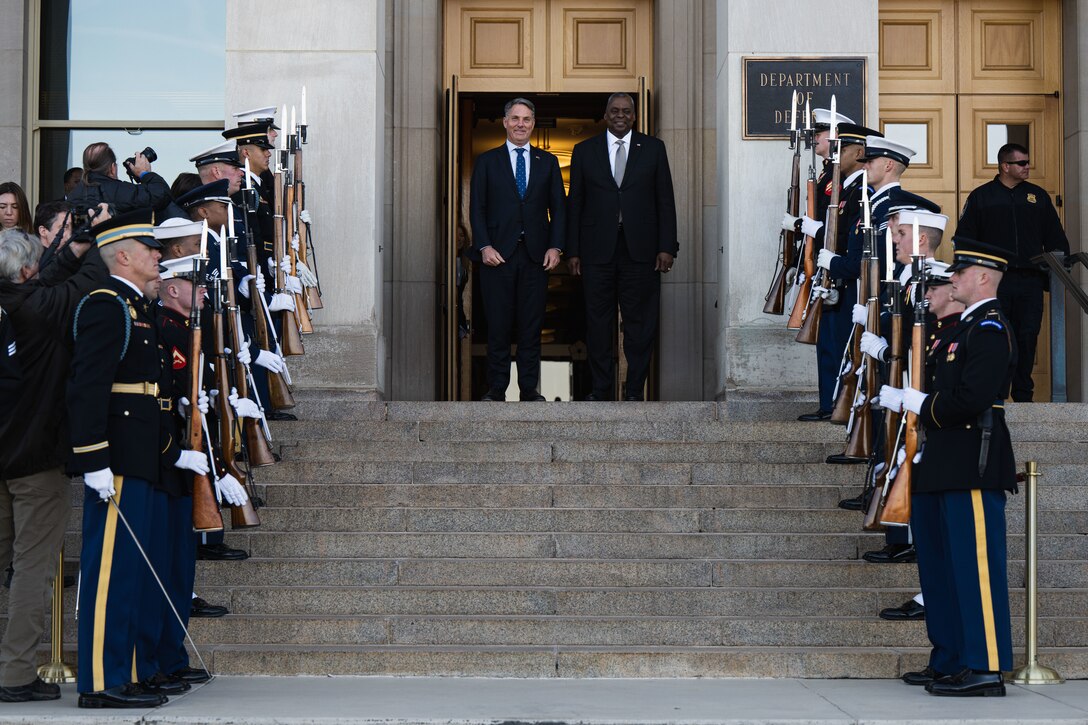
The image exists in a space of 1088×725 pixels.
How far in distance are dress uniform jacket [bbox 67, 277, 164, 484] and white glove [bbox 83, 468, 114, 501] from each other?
26 millimetres

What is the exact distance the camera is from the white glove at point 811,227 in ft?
35.9

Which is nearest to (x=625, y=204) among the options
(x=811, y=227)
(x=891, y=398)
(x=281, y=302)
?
(x=811, y=227)

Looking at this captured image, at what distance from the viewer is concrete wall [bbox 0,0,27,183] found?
48.0ft

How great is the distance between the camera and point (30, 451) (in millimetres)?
7105

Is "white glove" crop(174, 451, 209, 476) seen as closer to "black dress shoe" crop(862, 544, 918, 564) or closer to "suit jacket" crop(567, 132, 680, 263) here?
"black dress shoe" crop(862, 544, 918, 564)

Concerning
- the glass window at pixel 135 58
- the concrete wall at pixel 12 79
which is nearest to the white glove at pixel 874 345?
the glass window at pixel 135 58

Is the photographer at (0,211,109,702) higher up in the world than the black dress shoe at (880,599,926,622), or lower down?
higher up

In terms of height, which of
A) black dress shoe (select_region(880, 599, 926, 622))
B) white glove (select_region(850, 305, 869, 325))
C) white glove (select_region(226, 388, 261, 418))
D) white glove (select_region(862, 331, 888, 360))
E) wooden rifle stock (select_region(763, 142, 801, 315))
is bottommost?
black dress shoe (select_region(880, 599, 926, 622))

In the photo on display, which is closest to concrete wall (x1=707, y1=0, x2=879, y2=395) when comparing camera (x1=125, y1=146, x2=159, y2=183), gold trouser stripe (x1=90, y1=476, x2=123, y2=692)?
camera (x1=125, y1=146, x2=159, y2=183)

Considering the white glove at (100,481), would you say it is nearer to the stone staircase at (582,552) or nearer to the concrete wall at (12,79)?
the stone staircase at (582,552)

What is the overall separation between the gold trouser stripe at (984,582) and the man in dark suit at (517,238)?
527cm

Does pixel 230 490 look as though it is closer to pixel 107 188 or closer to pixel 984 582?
pixel 107 188

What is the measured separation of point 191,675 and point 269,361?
2.60 metres

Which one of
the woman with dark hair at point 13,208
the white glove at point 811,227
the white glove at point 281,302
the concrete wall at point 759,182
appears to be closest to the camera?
the woman with dark hair at point 13,208
